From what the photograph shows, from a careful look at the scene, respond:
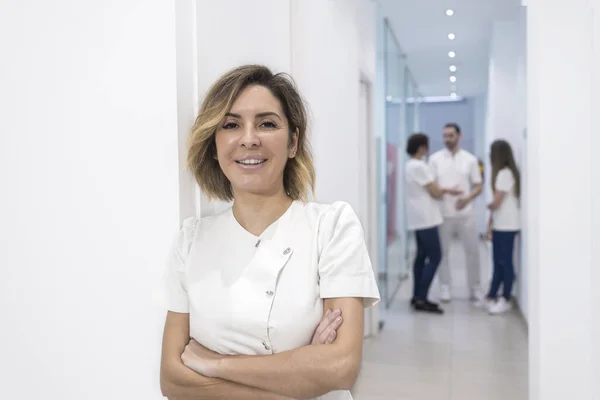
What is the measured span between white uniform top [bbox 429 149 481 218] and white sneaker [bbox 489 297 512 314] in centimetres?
95

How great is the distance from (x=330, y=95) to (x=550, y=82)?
132 centimetres

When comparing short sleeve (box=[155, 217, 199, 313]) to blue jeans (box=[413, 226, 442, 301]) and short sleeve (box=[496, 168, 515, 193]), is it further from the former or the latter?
blue jeans (box=[413, 226, 442, 301])

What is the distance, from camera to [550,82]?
9.01 feet

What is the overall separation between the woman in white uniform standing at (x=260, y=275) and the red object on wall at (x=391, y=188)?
4.95 m

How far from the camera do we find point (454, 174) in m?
6.06

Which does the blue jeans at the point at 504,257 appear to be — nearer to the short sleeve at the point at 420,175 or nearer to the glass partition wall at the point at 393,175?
the short sleeve at the point at 420,175

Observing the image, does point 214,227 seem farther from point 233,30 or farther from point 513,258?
point 513,258

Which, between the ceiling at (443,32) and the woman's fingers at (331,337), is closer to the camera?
the woman's fingers at (331,337)

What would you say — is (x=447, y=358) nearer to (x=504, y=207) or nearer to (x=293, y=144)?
(x=504, y=207)

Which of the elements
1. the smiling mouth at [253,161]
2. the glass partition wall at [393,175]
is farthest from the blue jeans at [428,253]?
the smiling mouth at [253,161]

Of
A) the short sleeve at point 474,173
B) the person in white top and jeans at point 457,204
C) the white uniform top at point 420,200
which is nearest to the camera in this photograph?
the white uniform top at point 420,200

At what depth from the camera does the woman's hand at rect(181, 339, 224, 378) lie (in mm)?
1453

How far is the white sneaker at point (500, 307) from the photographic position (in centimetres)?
564

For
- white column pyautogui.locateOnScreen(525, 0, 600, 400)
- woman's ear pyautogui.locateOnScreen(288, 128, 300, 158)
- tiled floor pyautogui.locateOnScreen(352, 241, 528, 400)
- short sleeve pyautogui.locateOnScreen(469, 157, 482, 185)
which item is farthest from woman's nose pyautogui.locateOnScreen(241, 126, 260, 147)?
short sleeve pyautogui.locateOnScreen(469, 157, 482, 185)
